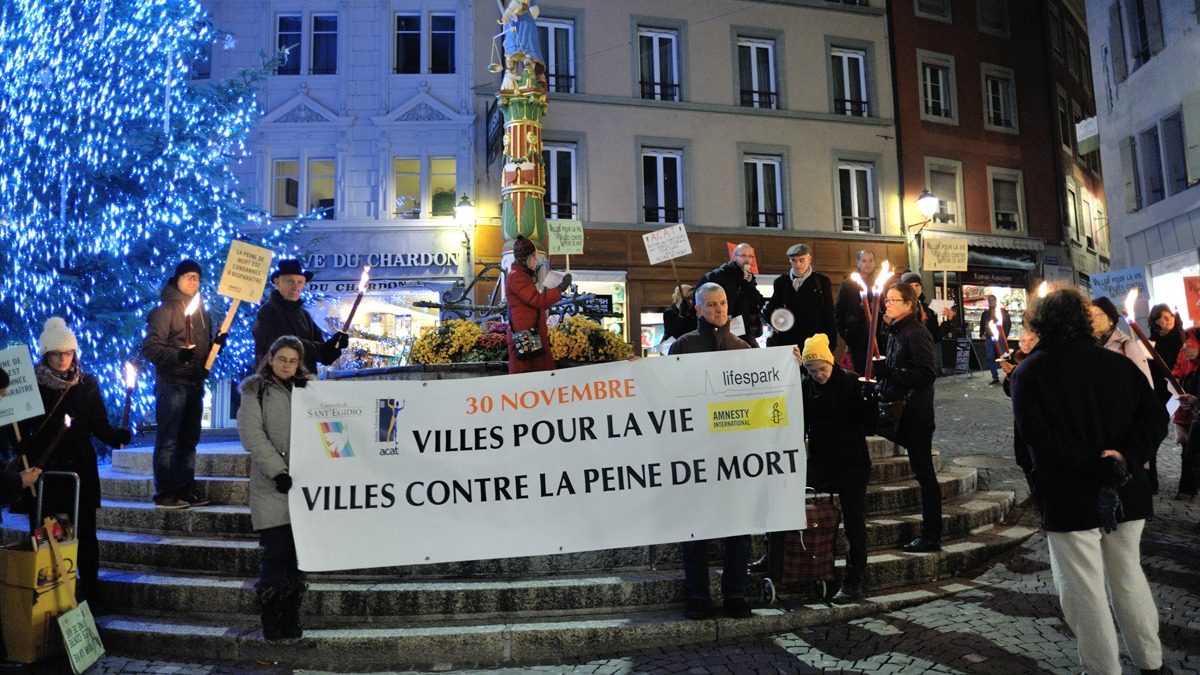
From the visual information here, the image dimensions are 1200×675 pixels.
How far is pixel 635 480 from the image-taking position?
Answer: 5.26m

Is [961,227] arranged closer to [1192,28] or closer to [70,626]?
[1192,28]

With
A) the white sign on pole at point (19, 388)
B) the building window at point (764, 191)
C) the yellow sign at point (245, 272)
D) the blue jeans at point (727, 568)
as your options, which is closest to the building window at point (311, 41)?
the building window at point (764, 191)

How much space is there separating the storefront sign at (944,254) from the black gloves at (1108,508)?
31.4 ft

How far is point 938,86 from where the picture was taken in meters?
A: 24.6

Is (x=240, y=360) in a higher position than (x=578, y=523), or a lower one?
higher

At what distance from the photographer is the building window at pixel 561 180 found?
66.6 feet

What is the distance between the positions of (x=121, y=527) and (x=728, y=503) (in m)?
4.94

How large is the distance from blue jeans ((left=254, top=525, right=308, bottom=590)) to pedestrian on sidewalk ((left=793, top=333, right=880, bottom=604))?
3.43 m

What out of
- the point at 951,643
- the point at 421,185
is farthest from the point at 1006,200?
the point at 951,643

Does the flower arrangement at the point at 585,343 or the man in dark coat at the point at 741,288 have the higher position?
the man in dark coat at the point at 741,288

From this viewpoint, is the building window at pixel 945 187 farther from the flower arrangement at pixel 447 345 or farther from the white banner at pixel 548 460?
the white banner at pixel 548 460

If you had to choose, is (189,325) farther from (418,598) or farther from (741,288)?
(741,288)

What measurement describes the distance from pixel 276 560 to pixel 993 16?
2784 cm

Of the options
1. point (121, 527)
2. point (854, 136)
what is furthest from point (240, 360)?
point (854, 136)
